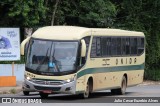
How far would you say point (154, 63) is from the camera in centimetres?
5588

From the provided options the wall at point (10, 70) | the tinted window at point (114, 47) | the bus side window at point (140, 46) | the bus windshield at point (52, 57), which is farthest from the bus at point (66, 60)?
the wall at point (10, 70)

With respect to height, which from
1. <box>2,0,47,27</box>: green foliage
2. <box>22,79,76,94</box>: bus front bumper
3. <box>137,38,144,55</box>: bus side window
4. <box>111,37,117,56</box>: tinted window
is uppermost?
<box>2,0,47,27</box>: green foliage

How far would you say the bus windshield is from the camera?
913 inches

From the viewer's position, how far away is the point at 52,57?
23.3 metres

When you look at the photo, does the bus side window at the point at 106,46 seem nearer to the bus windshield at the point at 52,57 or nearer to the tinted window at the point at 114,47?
the tinted window at the point at 114,47

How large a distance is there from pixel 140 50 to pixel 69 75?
30.7ft

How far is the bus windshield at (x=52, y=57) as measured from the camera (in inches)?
913

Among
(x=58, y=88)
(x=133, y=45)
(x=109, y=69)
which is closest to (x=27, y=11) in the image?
(x=133, y=45)

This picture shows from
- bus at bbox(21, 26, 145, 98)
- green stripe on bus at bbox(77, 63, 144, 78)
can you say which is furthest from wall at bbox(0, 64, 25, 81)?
bus at bbox(21, 26, 145, 98)

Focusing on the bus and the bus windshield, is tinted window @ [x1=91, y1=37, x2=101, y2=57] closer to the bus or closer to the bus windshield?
the bus

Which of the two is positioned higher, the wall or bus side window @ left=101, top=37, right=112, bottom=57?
bus side window @ left=101, top=37, right=112, bottom=57

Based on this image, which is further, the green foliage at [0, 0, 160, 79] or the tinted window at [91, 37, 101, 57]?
the green foliage at [0, 0, 160, 79]

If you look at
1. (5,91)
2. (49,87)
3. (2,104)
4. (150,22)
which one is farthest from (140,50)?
(150,22)

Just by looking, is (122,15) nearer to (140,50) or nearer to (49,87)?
(140,50)
